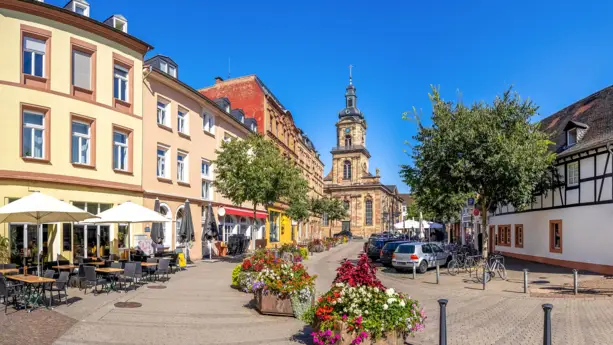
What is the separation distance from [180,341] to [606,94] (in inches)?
1013

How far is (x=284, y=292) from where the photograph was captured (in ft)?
34.3

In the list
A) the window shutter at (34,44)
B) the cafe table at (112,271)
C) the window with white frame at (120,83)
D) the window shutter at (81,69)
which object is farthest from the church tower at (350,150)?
the cafe table at (112,271)

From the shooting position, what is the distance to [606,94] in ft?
82.4

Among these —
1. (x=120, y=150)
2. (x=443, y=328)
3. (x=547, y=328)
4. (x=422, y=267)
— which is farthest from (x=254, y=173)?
(x=547, y=328)

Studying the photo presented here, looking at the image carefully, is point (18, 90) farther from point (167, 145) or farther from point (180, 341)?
point (180, 341)

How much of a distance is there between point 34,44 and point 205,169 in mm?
13633

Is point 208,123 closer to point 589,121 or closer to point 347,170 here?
point 589,121

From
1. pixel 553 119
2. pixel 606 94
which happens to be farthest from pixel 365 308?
pixel 553 119

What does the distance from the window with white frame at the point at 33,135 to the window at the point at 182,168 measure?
914 cm

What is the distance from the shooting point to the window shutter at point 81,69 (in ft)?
63.0

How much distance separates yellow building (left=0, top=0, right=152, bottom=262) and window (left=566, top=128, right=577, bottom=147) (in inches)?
841

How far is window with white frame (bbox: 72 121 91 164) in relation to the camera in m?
19.1

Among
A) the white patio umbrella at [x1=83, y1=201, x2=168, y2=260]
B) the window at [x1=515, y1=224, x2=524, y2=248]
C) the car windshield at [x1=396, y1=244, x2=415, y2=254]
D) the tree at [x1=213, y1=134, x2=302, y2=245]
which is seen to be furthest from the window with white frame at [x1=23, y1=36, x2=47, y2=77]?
the window at [x1=515, y1=224, x2=524, y2=248]

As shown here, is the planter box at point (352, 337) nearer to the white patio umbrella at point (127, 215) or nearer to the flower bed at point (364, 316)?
the flower bed at point (364, 316)
